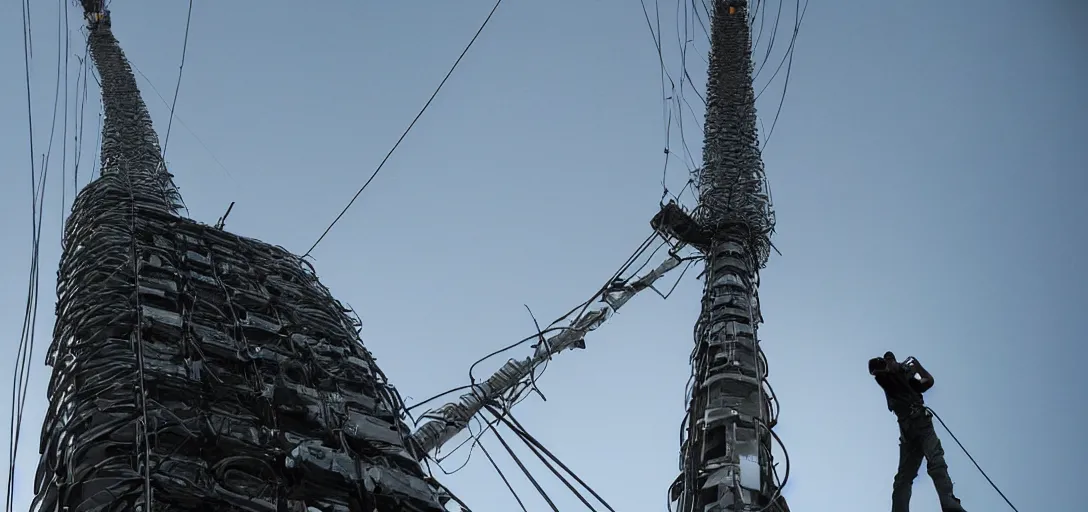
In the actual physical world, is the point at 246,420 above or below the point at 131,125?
below

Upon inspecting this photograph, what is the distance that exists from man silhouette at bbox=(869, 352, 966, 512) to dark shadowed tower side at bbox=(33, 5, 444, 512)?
4.06 m

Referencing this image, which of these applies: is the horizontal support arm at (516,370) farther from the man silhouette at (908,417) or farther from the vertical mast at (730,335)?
the man silhouette at (908,417)

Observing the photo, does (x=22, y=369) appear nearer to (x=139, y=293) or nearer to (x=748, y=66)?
(x=139, y=293)

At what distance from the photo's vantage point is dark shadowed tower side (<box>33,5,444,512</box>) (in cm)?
858

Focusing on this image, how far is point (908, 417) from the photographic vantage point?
10023 mm

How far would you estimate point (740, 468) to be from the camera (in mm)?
10422

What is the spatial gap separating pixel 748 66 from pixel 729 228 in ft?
18.4

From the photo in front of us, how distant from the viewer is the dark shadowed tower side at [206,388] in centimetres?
858

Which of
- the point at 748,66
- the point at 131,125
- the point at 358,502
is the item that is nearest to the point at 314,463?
the point at 358,502

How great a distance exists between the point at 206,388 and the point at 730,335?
17.6 feet

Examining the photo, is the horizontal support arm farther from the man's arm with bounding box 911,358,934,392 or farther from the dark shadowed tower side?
the man's arm with bounding box 911,358,934,392

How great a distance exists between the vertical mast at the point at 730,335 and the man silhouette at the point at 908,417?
111cm

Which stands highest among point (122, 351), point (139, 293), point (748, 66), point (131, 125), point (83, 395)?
point (131, 125)

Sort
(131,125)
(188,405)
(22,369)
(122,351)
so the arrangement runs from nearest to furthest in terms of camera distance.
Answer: (188,405)
(122,351)
(22,369)
(131,125)
